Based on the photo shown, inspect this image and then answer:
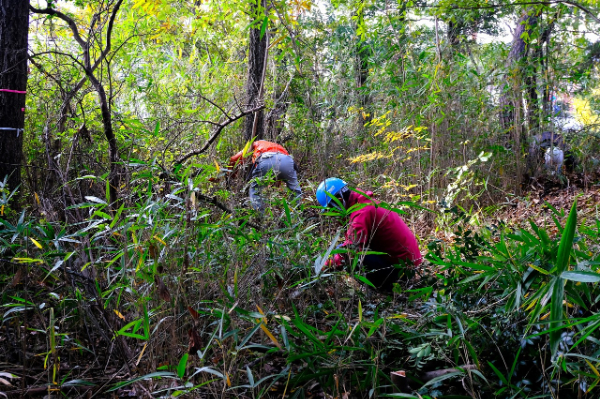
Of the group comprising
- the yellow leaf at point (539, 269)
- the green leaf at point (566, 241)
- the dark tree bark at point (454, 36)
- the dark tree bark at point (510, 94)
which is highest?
the dark tree bark at point (454, 36)

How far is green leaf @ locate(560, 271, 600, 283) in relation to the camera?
4.28 ft

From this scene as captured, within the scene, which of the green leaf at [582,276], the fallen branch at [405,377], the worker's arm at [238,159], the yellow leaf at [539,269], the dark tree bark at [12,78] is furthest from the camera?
the dark tree bark at [12,78]

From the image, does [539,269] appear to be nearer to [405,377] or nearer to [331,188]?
[405,377]

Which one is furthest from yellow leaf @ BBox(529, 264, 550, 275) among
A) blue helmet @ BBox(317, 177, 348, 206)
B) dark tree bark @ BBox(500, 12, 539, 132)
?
dark tree bark @ BBox(500, 12, 539, 132)

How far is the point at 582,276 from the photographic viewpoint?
4.43ft

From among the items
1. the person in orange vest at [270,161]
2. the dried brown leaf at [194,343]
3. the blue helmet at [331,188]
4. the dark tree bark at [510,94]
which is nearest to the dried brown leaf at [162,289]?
the dried brown leaf at [194,343]

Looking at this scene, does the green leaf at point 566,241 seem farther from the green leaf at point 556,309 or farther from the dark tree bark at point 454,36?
the dark tree bark at point 454,36

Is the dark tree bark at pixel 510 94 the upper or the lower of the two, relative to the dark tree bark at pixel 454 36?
lower

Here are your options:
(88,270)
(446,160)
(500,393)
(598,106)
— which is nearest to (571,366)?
(500,393)

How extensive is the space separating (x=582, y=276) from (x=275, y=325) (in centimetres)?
126

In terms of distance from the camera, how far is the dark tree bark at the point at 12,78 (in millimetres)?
3271

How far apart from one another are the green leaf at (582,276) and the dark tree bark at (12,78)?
3.44m

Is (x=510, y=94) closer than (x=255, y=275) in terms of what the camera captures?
No

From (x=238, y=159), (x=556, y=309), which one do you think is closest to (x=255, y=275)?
(x=238, y=159)
